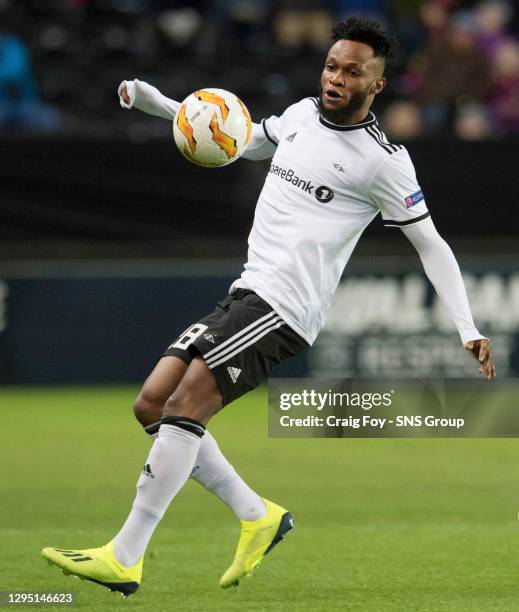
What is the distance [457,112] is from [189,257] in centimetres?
283

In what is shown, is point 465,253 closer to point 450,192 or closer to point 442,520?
point 450,192

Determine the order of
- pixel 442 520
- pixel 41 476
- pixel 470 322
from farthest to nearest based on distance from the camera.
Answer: pixel 41 476 < pixel 442 520 < pixel 470 322

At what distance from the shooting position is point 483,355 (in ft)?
18.5

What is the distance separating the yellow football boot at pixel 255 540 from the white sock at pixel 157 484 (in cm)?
49

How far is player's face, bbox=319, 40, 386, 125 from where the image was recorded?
19.0 ft

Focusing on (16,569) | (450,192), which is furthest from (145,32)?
(16,569)

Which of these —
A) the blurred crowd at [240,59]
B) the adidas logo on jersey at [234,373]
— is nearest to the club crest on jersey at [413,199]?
the adidas logo on jersey at [234,373]

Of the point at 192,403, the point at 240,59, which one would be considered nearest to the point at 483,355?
the point at 192,403

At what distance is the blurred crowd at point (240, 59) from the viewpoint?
1291 cm

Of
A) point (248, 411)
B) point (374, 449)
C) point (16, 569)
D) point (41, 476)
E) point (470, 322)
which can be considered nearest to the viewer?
point (470, 322)

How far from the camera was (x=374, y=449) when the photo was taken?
10.6 meters

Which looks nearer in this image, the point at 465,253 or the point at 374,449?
the point at 374,449

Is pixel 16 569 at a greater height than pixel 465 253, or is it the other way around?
pixel 465 253

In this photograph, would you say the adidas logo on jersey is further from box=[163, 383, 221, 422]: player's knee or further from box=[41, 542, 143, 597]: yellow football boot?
box=[41, 542, 143, 597]: yellow football boot
